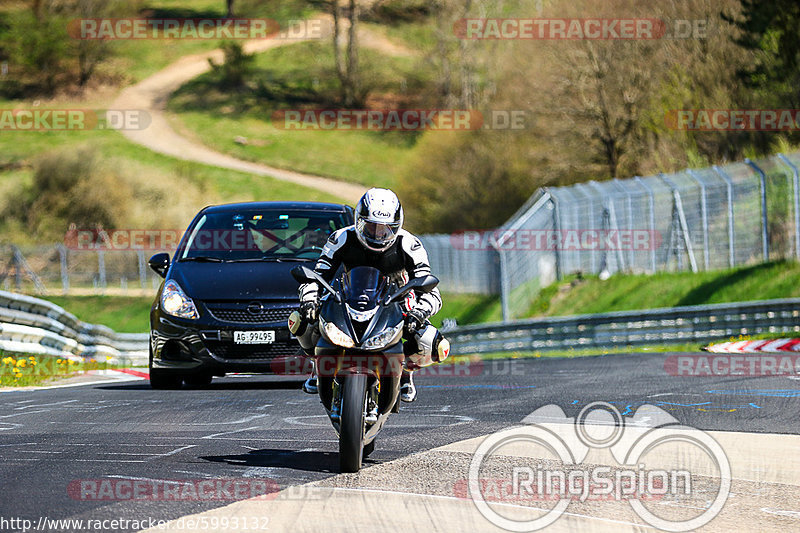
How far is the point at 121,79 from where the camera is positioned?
93625 millimetres

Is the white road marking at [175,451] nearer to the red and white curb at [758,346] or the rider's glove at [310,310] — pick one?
the rider's glove at [310,310]

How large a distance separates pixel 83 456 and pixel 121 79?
290 ft

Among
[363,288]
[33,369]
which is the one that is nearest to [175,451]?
[363,288]

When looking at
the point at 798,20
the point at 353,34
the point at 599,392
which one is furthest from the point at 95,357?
the point at 353,34

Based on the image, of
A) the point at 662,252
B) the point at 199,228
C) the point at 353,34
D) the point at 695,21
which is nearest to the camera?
the point at 199,228

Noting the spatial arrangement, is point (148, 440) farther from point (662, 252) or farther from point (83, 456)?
point (662, 252)

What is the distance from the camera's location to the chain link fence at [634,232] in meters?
25.7

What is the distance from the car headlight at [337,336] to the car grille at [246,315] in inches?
199

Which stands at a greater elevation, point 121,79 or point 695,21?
point 121,79

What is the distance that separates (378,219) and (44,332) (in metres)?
12.3

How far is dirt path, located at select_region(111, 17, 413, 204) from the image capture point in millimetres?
78375

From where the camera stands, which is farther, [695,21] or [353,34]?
[353,34]

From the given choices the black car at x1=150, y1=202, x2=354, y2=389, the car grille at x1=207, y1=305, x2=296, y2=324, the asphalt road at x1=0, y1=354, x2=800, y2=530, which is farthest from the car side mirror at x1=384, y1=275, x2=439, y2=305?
the car grille at x1=207, y1=305, x2=296, y2=324

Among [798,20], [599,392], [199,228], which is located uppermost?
[798,20]
